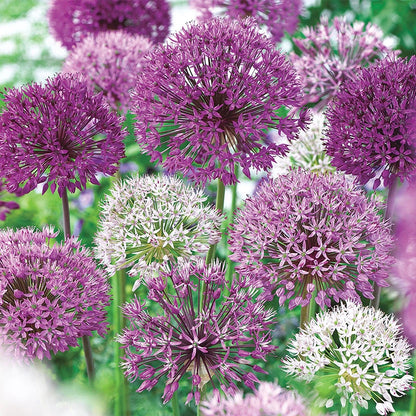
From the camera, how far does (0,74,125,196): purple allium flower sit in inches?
40.3

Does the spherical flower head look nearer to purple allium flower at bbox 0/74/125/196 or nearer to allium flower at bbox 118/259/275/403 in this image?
purple allium flower at bbox 0/74/125/196

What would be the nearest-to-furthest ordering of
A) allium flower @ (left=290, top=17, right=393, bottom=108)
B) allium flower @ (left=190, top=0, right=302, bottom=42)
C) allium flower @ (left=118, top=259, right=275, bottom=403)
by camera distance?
allium flower @ (left=118, top=259, right=275, bottom=403) < allium flower @ (left=290, top=17, right=393, bottom=108) < allium flower @ (left=190, top=0, right=302, bottom=42)

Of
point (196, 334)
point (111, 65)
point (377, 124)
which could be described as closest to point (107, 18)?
point (111, 65)

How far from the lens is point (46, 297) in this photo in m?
0.93

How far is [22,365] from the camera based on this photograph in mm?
909

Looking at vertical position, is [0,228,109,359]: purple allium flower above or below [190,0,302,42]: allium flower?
below

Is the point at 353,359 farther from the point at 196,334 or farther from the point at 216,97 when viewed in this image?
the point at 216,97

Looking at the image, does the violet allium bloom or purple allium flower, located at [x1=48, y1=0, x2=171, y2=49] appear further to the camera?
purple allium flower, located at [x1=48, y1=0, x2=171, y2=49]

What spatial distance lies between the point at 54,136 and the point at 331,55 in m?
0.63

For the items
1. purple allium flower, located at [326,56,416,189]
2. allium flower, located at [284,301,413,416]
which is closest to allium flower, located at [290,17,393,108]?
purple allium flower, located at [326,56,416,189]

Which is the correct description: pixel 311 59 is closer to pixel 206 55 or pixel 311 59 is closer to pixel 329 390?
pixel 206 55

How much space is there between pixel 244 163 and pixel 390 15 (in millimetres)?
2096

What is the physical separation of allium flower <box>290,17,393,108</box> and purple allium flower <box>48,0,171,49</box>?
407 mm

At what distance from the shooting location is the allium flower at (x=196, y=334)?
0.90 metres
